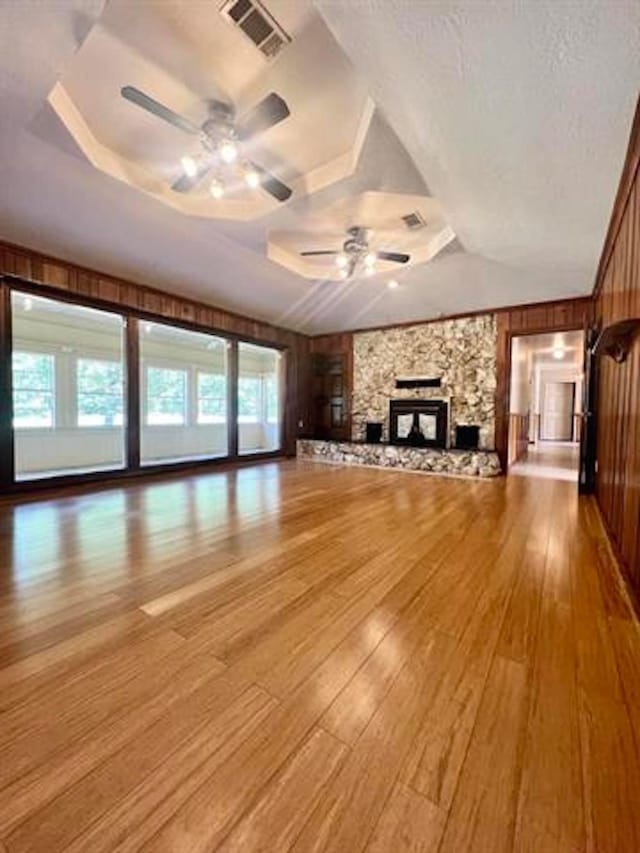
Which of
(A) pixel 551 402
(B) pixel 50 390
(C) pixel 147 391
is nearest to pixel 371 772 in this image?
(B) pixel 50 390

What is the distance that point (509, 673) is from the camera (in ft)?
4.81

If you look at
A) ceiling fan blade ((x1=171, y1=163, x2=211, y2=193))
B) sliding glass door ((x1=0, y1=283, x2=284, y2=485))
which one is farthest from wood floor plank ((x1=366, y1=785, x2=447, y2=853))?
sliding glass door ((x1=0, y1=283, x2=284, y2=485))

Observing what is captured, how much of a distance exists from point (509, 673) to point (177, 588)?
64.9 inches

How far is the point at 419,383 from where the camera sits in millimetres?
7062

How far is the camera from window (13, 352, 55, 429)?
621 cm

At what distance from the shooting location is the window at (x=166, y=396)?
26.4 ft

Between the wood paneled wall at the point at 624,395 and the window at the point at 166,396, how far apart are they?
7.60m

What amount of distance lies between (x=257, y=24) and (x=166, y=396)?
7125 millimetres

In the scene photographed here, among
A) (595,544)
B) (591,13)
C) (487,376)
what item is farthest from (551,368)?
(591,13)

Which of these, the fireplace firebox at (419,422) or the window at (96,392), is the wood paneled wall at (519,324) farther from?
the window at (96,392)

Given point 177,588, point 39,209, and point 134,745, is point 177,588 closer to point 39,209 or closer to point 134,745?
point 134,745

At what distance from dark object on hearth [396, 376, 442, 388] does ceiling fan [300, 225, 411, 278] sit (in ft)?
8.47

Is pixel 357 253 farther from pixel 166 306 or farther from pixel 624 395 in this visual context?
pixel 624 395

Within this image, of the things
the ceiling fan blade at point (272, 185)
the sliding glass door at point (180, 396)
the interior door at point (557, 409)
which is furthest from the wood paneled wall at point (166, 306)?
the interior door at point (557, 409)
